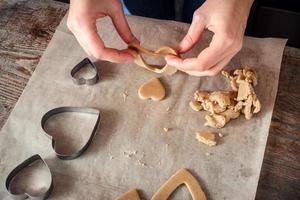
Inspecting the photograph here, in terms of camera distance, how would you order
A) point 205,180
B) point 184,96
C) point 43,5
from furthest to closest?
point 43,5
point 184,96
point 205,180

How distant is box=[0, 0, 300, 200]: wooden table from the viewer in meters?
0.72

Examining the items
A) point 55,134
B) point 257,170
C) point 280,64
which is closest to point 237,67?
point 280,64

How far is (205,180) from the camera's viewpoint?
71 centimetres

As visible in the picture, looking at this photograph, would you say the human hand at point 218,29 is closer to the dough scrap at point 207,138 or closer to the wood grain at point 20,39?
the dough scrap at point 207,138

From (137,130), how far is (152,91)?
93 mm

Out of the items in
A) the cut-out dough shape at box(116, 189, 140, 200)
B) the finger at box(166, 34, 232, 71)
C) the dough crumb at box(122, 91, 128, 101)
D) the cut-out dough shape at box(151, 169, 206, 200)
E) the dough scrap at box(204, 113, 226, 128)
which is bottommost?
the cut-out dough shape at box(116, 189, 140, 200)

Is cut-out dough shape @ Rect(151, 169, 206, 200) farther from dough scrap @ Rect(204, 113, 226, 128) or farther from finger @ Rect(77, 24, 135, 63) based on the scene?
finger @ Rect(77, 24, 135, 63)

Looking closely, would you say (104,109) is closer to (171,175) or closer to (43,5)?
(171,175)

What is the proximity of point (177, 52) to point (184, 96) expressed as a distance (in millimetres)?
106

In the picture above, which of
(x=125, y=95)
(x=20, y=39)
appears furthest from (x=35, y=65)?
(x=125, y=95)

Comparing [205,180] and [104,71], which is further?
[104,71]

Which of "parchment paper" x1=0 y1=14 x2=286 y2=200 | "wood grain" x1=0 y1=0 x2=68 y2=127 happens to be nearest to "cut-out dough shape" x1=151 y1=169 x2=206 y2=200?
"parchment paper" x1=0 y1=14 x2=286 y2=200

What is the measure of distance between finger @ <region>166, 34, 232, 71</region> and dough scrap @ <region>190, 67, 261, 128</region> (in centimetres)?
9

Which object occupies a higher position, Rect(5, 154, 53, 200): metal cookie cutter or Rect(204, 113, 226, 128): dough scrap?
Rect(204, 113, 226, 128): dough scrap
